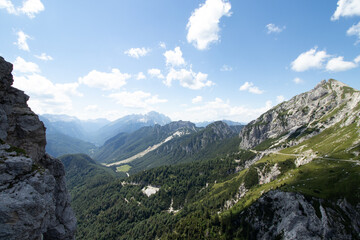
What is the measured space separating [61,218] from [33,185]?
1949 centimetres

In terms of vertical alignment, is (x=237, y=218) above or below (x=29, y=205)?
below

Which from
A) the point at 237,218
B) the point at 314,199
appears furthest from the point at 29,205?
the point at 237,218

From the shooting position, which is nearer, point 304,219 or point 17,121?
point 17,121

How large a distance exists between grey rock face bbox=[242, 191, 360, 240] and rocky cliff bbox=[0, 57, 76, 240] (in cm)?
8608

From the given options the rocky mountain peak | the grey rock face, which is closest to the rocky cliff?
the rocky mountain peak

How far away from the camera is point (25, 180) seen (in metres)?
25.2

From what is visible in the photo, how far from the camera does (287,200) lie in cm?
8094

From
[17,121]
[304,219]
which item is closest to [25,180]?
[17,121]

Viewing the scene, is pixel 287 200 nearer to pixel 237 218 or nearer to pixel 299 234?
pixel 299 234

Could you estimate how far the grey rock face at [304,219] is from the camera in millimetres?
65062

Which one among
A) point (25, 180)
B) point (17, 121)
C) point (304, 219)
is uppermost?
point (17, 121)

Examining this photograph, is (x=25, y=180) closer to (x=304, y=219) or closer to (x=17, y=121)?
(x=17, y=121)

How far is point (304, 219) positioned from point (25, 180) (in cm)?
9763

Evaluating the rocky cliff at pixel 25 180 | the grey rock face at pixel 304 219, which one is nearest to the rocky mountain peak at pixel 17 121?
the rocky cliff at pixel 25 180
